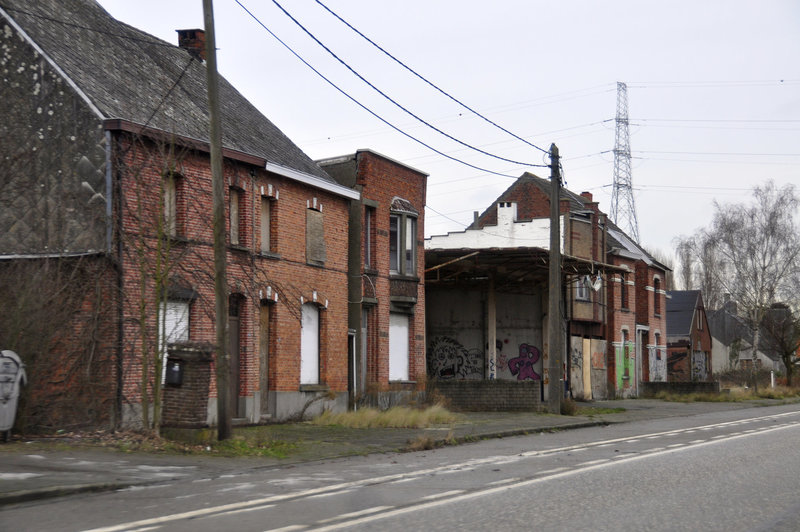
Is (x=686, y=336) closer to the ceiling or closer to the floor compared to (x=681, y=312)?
closer to the floor

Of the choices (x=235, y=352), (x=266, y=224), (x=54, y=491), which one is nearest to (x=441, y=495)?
(x=54, y=491)

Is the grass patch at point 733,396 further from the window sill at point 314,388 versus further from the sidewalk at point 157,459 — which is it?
the window sill at point 314,388

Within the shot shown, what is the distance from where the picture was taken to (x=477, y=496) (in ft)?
34.2

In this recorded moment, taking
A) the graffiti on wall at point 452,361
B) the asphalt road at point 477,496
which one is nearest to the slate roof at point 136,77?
the asphalt road at point 477,496

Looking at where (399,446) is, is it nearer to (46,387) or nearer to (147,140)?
(46,387)

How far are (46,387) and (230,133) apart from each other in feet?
29.4

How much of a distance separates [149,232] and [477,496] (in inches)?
383

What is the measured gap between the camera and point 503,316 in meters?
39.7

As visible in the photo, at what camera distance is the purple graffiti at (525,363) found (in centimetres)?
3938

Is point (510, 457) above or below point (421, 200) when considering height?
below

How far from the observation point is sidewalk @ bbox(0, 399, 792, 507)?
1126cm

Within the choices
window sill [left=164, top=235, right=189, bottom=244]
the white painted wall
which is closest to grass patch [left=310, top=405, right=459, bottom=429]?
window sill [left=164, top=235, right=189, bottom=244]

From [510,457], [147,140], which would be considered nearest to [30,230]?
[147,140]

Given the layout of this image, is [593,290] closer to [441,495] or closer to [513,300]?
[513,300]
